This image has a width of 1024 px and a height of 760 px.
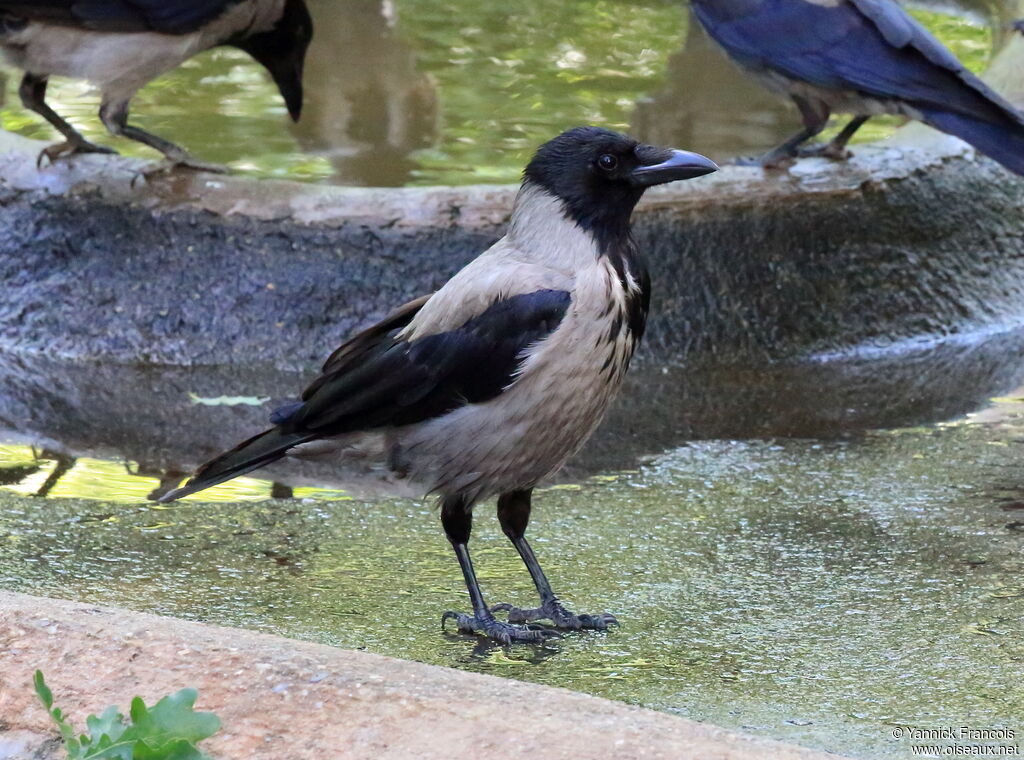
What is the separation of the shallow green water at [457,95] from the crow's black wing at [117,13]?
2.84 ft

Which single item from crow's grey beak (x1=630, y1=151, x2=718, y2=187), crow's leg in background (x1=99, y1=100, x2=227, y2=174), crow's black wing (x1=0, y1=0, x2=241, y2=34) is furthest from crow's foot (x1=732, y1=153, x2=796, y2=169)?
crow's grey beak (x1=630, y1=151, x2=718, y2=187)

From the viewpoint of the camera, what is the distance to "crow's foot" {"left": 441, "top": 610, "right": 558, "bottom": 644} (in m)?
3.37

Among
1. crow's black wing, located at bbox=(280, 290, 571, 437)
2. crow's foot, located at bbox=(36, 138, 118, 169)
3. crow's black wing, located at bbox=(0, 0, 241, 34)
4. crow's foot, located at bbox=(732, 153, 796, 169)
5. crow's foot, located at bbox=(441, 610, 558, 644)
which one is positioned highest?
crow's black wing, located at bbox=(280, 290, 571, 437)

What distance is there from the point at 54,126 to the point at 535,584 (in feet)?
12.6

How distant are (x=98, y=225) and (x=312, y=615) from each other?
A: 315 centimetres

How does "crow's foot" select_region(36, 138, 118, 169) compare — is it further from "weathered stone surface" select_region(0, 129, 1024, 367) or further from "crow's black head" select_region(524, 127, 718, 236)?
"crow's black head" select_region(524, 127, 718, 236)

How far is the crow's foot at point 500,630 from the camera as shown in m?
3.37

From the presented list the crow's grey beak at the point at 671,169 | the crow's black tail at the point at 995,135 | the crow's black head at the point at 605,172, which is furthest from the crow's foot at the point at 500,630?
the crow's black tail at the point at 995,135

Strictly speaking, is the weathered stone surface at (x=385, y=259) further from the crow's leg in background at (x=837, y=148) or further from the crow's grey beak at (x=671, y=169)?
the crow's grey beak at (x=671, y=169)

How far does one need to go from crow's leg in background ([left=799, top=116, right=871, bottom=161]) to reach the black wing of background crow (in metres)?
3.22

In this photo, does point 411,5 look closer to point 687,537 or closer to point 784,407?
point 784,407

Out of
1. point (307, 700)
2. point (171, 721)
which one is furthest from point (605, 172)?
point (171, 721)

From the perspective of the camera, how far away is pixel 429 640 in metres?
3.37

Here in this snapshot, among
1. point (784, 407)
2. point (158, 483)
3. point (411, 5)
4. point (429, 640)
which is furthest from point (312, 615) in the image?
point (411, 5)
